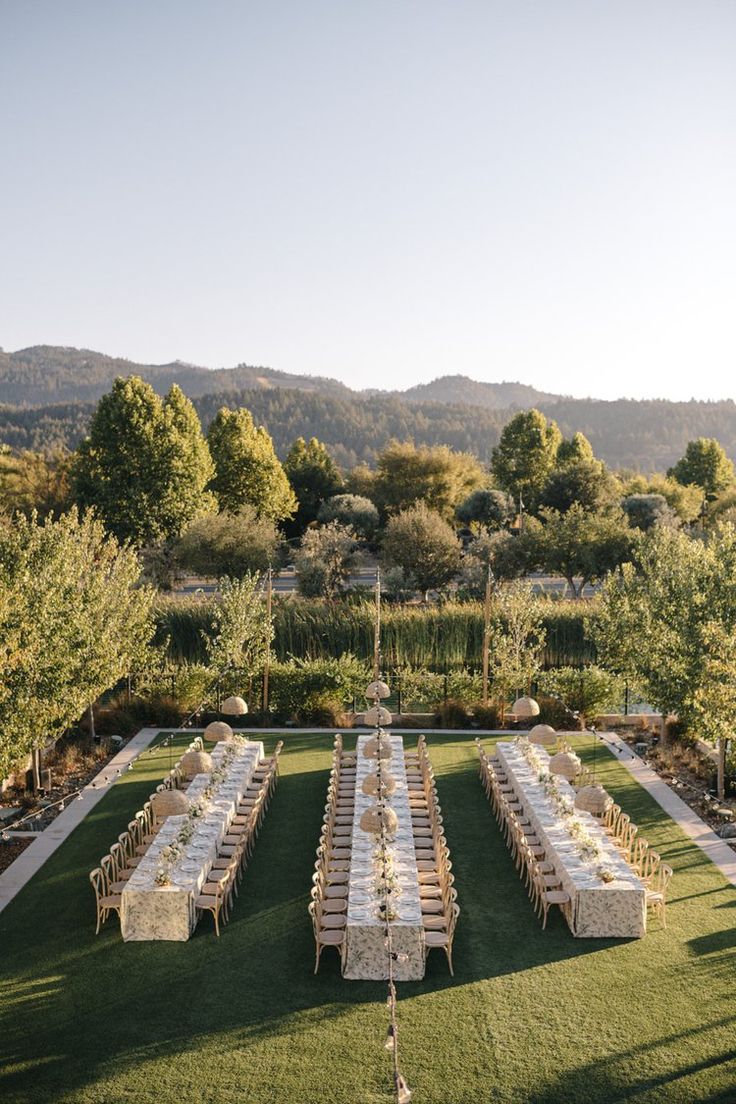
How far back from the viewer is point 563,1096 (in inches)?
370

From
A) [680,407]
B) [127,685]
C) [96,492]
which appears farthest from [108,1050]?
[680,407]

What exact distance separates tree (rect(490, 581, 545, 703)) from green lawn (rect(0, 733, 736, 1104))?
373 inches

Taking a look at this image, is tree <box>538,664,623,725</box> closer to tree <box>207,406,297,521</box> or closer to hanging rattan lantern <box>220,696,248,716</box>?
hanging rattan lantern <box>220,696,248,716</box>

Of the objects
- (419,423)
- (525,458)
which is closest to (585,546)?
(525,458)

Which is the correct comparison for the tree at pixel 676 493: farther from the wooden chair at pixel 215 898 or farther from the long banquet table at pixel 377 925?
the wooden chair at pixel 215 898

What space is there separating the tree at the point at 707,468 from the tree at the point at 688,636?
44445mm

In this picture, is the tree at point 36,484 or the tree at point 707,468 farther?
the tree at point 707,468

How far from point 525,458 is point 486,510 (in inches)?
447

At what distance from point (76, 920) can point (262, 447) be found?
132ft

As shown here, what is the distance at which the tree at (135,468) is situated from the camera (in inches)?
1695

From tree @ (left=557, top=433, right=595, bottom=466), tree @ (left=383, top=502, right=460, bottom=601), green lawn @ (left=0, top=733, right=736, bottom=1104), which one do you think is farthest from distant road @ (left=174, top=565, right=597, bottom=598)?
green lawn @ (left=0, top=733, right=736, bottom=1104)

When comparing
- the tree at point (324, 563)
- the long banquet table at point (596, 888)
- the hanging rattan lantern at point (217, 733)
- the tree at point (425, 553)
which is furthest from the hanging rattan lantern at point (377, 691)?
the tree at point (425, 553)

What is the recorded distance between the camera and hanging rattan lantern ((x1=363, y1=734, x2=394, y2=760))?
1561 cm

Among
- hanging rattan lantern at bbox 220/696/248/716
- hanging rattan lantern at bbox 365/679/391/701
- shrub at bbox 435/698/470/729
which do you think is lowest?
shrub at bbox 435/698/470/729
